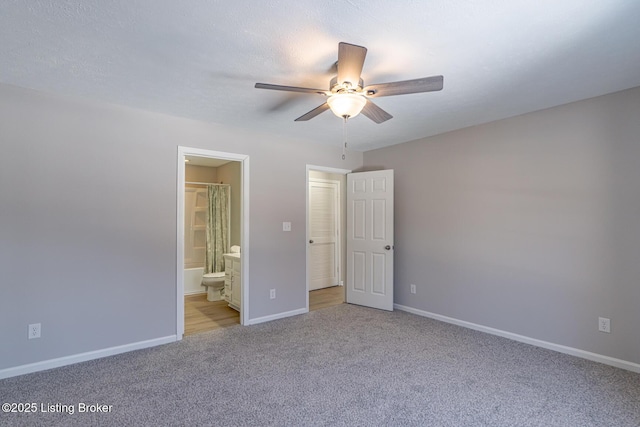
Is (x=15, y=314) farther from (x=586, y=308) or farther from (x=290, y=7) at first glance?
(x=586, y=308)

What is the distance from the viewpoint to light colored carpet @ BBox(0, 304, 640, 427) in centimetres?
206

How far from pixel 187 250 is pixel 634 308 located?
5880mm

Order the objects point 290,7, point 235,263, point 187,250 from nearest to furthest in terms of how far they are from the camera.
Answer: point 290,7
point 235,263
point 187,250

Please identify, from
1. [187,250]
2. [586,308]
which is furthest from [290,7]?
[187,250]

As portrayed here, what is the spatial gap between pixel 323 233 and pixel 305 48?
4.23 metres

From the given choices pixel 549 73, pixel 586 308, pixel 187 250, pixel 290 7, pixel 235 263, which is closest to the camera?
pixel 290 7

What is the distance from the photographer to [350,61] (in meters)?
1.82

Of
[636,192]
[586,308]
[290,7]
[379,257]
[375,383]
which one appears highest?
[290,7]

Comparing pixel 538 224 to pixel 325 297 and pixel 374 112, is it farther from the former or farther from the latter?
pixel 325 297

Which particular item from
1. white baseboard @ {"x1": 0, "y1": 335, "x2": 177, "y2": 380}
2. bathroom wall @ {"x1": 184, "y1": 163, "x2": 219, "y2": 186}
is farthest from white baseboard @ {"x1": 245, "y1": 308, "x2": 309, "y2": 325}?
bathroom wall @ {"x1": 184, "y1": 163, "x2": 219, "y2": 186}

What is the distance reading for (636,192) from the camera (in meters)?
2.66

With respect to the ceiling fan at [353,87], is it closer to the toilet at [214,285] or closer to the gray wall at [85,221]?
the gray wall at [85,221]

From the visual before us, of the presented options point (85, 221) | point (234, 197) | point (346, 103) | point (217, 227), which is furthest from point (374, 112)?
point (217, 227)

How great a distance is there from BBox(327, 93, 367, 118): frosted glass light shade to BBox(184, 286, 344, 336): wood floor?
9.58ft
